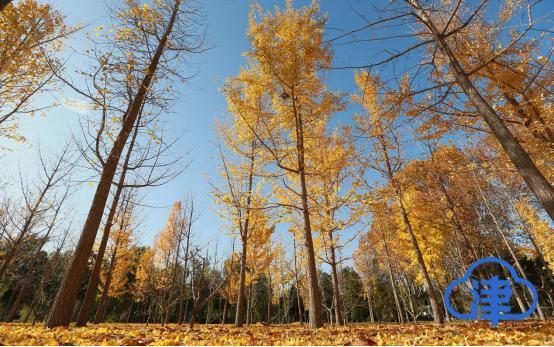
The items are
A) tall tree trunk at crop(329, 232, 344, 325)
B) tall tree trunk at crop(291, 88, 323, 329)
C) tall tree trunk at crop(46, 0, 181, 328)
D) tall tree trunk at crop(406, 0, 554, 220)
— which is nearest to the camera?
tall tree trunk at crop(406, 0, 554, 220)

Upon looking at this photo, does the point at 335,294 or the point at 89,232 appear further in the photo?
the point at 335,294

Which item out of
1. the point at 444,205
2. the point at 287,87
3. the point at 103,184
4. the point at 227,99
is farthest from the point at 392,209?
the point at 103,184

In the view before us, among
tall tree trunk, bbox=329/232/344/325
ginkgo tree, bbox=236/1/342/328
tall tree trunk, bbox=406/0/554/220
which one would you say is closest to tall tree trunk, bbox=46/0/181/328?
ginkgo tree, bbox=236/1/342/328

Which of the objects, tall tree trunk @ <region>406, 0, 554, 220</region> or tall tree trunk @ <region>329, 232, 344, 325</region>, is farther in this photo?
tall tree trunk @ <region>329, 232, 344, 325</region>

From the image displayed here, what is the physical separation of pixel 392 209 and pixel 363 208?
3453mm

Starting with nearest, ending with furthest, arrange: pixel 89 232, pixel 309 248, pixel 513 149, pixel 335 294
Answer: pixel 513 149 → pixel 89 232 → pixel 309 248 → pixel 335 294

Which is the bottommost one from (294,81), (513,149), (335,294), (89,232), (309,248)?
(335,294)

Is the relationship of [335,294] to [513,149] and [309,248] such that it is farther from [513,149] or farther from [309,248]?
[513,149]

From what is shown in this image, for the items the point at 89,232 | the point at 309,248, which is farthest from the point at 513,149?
the point at 89,232

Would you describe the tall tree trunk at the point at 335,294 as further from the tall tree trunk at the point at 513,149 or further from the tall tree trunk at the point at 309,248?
the tall tree trunk at the point at 513,149

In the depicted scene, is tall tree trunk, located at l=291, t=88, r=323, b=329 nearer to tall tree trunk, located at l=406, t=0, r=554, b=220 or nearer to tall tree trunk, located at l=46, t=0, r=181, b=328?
tall tree trunk, located at l=406, t=0, r=554, b=220

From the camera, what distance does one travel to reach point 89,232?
15.1ft

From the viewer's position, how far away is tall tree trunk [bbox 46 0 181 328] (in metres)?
4.23

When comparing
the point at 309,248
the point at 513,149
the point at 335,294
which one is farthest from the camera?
the point at 335,294
